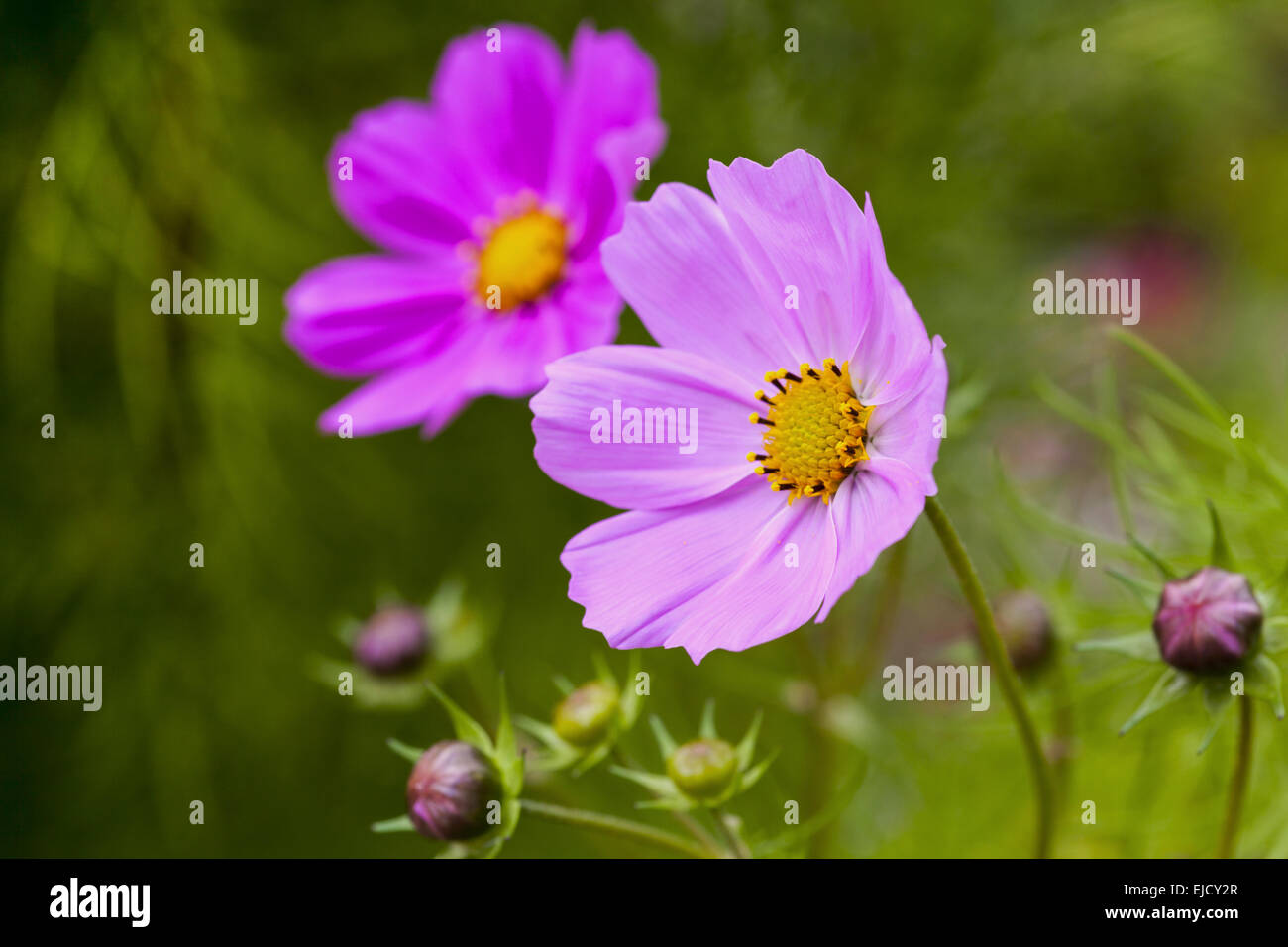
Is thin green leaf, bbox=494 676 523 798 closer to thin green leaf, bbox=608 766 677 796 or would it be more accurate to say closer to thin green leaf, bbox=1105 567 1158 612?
thin green leaf, bbox=608 766 677 796

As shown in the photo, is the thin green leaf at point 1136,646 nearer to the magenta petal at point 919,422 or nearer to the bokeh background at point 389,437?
the magenta petal at point 919,422

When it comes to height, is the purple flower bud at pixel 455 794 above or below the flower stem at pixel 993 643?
below

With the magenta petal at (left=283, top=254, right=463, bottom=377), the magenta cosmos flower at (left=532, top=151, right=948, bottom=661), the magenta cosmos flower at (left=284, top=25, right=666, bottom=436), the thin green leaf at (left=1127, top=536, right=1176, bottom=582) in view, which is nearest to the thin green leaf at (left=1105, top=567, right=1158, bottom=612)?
the thin green leaf at (left=1127, top=536, right=1176, bottom=582)

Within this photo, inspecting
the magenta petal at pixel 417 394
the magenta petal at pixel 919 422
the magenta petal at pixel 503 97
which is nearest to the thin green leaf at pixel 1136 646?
the magenta petal at pixel 919 422

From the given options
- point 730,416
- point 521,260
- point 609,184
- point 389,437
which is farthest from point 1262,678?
point 389,437

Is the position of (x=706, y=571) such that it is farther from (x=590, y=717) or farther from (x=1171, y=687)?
(x=1171, y=687)
